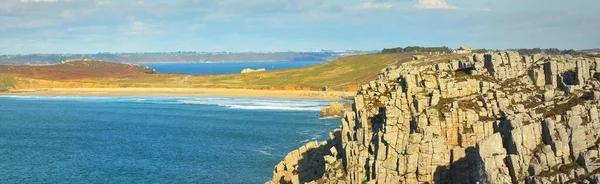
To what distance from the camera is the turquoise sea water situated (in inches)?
3031

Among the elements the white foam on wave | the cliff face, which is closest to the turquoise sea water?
the white foam on wave

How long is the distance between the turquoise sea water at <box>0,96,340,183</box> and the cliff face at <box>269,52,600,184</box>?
82.1 feet

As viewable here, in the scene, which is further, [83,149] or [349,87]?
[349,87]

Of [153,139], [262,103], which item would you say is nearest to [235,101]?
[262,103]

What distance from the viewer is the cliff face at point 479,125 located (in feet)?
124

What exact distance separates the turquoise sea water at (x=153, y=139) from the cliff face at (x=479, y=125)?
82.1ft

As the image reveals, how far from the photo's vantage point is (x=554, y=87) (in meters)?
45.3

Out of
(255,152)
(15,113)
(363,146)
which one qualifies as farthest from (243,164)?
(15,113)

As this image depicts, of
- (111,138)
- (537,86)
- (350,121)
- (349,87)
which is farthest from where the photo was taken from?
(349,87)

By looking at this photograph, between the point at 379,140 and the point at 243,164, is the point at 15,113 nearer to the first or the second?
the point at 243,164

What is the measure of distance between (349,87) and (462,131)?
155 meters

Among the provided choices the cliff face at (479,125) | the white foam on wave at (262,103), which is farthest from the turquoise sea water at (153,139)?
the cliff face at (479,125)

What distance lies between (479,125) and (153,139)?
70403 millimetres

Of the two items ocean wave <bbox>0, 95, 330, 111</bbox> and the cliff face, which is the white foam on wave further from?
the cliff face
